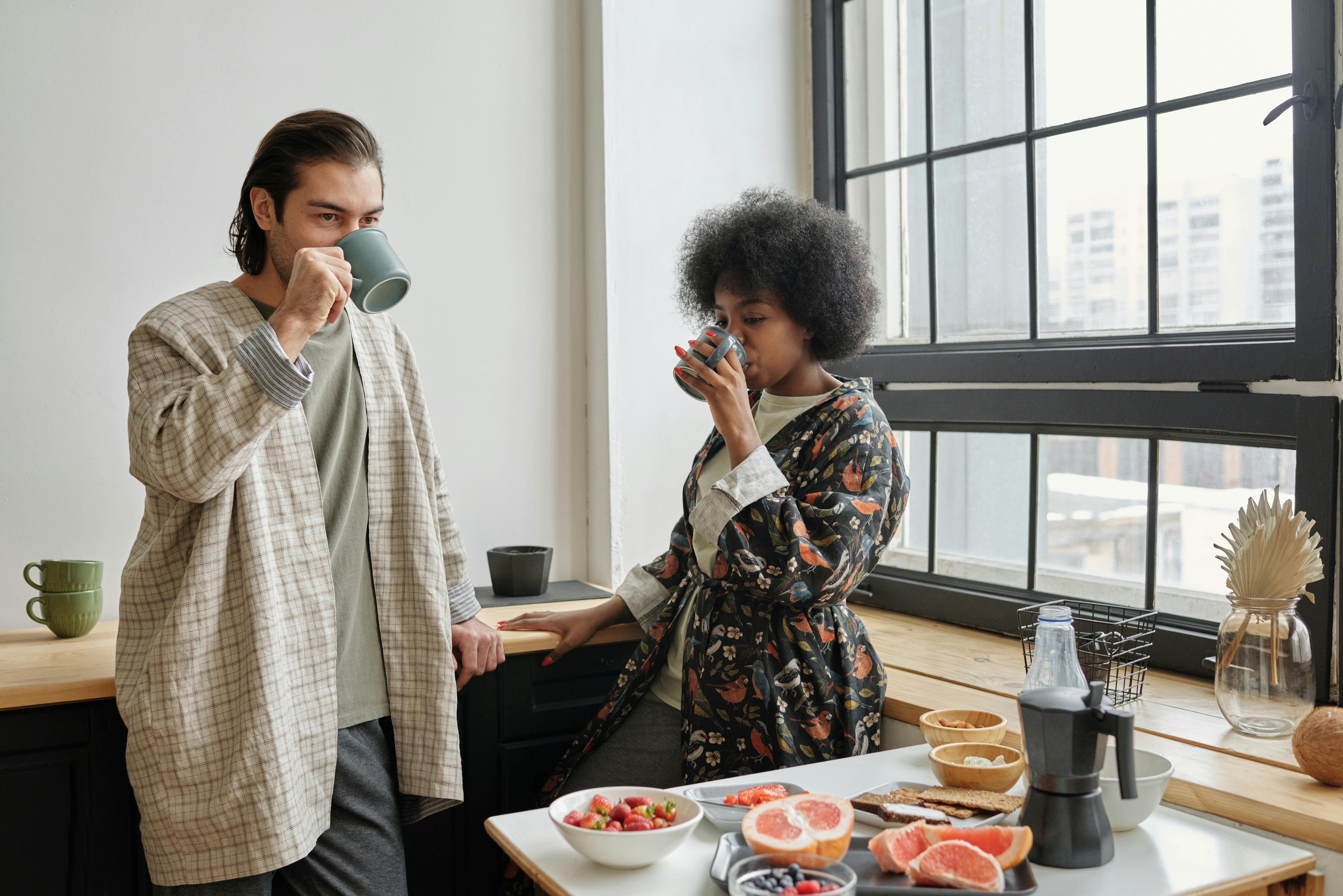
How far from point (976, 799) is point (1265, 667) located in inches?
22.3

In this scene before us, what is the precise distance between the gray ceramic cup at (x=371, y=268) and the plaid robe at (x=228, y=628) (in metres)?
0.20

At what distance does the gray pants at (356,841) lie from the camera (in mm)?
1563

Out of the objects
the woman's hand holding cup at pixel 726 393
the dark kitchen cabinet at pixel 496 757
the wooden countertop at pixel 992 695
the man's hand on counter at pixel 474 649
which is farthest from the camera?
the dark kitchen cabinet at pixel 496 757

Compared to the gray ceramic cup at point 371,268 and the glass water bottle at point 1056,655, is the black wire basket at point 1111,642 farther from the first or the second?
the gray ceramic cup at point 371,268

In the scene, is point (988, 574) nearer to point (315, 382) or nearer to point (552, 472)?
point (552, 472)

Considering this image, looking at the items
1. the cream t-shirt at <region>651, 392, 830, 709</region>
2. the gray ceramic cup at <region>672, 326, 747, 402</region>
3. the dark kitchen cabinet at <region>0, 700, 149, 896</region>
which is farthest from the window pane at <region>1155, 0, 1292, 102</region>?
the dark kitchen cabinet at <region>0, 700, 149, 896</region>

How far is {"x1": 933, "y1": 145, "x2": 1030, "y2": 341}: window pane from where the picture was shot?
2.38 m

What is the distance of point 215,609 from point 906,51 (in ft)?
7.05

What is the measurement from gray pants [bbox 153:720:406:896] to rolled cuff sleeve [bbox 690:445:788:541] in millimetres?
621

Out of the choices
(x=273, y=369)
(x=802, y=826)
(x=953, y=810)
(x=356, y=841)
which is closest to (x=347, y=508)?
(x=273, y=369)

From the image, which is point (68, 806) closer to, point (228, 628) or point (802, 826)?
point (228, 628)

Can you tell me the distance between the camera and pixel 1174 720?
5.56ft

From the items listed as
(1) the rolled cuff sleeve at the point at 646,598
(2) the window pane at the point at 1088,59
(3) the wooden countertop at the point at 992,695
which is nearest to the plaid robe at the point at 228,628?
(3) the wooden countertop at the point at 992,695

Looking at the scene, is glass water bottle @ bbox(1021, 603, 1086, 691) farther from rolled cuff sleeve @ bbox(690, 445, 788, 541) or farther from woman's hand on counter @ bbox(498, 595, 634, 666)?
woman's hand on counter @ bbox(498, 595, 634, 666)
